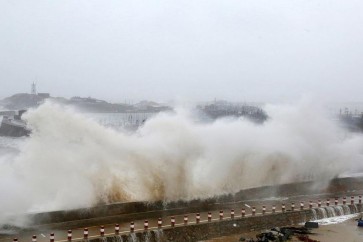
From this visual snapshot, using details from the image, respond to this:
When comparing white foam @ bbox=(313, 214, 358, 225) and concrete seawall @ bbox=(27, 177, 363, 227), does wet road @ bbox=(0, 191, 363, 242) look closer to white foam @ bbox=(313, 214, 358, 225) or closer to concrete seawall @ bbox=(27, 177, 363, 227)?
concrete seawall @ bbox=(27, 177, 363, 227)

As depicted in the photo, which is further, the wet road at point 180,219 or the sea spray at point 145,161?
the sea spray at point 145,161

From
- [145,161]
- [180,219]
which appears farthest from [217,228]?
[145,161]

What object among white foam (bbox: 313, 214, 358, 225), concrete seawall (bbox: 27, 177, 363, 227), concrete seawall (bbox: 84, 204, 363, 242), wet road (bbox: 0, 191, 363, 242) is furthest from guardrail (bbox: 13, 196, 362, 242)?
concrete seawall (bbox: 27, 177, 363, 227)

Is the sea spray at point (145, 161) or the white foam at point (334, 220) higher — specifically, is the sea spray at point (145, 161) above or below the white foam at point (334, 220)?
above

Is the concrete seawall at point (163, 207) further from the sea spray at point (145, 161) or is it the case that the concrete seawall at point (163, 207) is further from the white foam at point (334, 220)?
the white foam at point (334, 220)

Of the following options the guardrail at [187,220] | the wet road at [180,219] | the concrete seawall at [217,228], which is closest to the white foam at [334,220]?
the concrete seawall at [217,228]

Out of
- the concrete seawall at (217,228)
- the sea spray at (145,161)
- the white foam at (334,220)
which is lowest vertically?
the white foam at (334,220)

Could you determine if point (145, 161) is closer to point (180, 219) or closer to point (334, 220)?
point (180, 219)

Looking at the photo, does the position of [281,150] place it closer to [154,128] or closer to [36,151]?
[154,128]
